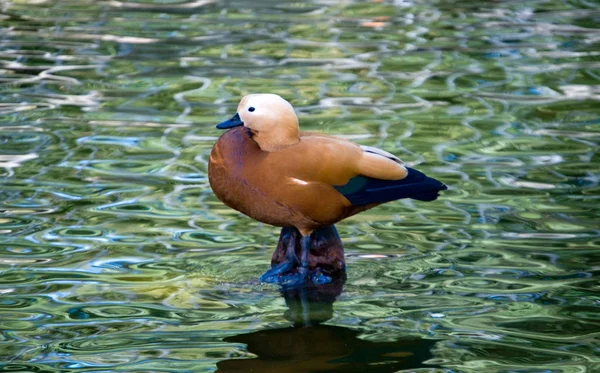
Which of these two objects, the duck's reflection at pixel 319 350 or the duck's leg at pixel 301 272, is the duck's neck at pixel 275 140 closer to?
the duck's leg at pixel 301 272

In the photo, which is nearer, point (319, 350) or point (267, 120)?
point (319, 350)

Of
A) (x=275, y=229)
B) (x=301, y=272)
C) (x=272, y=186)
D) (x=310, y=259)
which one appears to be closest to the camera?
(x=272, y=186)

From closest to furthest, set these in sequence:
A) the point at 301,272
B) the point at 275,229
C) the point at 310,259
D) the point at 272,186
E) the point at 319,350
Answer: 1. the point at 319,350
2. the point at 272,186
3. the point at 301,272
4. the point at 310,259
5. the point at 275,229

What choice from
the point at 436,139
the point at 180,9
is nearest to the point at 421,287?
the point at 436,139

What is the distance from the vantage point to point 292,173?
4.88 metres

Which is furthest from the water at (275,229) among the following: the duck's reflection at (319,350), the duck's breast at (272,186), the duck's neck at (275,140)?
the duck's neck at (275,140)

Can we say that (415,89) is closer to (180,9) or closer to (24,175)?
(24,175)

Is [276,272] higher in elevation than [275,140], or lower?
lower

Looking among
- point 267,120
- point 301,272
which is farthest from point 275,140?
point 301,272

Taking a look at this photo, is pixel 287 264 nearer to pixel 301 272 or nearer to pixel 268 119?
pixel 301 272

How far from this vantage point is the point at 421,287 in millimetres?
5105

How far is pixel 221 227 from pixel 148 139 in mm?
1842

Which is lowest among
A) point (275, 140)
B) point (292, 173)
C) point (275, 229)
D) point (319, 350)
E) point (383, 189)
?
point (275, 229)

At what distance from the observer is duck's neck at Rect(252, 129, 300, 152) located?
16.2 feet
